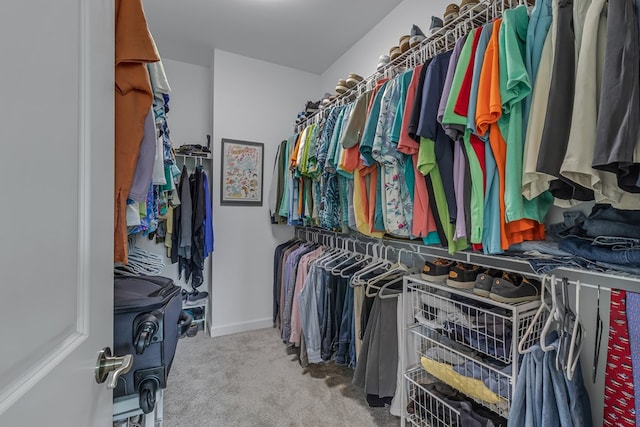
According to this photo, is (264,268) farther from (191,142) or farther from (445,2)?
(445,2)

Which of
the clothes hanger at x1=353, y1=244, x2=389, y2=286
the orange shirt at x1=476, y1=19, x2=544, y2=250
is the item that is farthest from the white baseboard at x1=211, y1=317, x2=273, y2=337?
the orange shirt at x1=476, y1=19, x2=544, y2=250

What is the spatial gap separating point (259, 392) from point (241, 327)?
109cm

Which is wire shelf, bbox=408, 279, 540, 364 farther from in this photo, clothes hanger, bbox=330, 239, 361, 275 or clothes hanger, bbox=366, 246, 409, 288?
clothes hanger, bbox=330, 239, 361, 275

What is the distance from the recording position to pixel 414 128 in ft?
3.92

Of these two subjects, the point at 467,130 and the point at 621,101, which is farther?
the point at 467,130

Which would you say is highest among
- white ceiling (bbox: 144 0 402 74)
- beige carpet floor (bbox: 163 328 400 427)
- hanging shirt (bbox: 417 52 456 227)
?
white ceiling (bbox: 144 0 402 74)

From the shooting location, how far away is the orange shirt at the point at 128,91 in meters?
0.85

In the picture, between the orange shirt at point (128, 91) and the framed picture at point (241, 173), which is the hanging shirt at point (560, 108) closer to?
the orange shirt at point (128, 91)

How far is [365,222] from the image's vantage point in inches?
65.6

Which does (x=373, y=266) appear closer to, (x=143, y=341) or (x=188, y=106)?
(x=143, y=341)

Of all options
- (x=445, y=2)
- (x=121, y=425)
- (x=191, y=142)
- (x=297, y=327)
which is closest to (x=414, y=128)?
(x=445, y=2)

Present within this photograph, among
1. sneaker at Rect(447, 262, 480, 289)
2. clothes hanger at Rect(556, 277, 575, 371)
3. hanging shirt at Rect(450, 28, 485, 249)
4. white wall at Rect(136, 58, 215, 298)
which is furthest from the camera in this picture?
white wall at Rect(136, 58, 215, 298)
